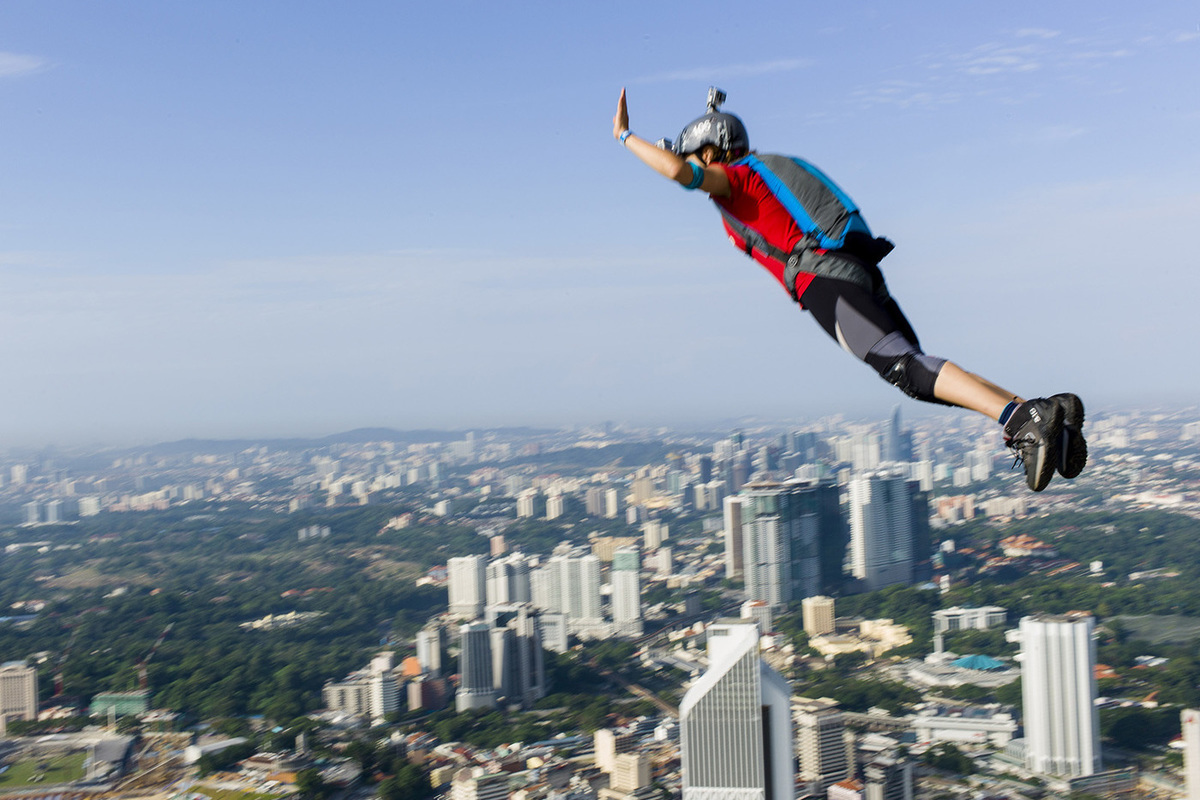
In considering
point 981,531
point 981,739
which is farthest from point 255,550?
point 981,739

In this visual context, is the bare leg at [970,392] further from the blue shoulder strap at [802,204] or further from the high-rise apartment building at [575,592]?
the high-rise apartment building at [575,592]

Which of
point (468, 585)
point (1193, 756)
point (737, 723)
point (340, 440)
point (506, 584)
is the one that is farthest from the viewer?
point (340, 440)

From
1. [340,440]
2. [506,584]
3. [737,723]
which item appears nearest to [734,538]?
[506,584]

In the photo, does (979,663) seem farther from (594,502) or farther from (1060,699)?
(594,502)

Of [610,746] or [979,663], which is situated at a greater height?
[610,746]

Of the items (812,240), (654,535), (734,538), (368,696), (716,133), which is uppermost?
(716,133)

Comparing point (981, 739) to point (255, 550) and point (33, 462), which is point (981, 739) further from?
point (33, 462)

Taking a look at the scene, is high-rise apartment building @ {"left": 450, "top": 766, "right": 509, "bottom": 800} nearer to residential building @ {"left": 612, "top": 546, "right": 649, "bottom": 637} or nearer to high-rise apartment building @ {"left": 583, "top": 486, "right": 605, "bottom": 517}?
residential building @ {"left": 612, "top": 546, "right": 649, "bottom": 637}

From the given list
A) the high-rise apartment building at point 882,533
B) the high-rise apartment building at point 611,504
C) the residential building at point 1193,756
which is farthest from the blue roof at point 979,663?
the high-rise apartment building at point 611,504
